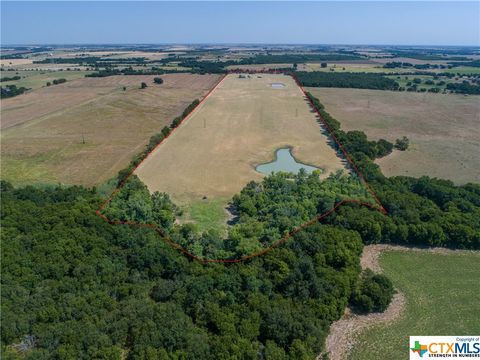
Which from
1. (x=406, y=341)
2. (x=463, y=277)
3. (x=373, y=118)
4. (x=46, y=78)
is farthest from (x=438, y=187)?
(x=46, y=78)

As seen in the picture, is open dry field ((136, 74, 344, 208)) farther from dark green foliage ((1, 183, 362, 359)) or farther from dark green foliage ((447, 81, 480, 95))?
dark green foliage ((447, 81, 480, 95))

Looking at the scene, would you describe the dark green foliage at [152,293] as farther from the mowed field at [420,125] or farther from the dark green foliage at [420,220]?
the mowed field at [420,125]

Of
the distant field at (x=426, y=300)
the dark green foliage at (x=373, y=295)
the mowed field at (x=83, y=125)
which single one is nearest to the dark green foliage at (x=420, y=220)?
the distant field at (x=426, y=300)

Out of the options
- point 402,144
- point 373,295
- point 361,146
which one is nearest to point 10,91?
point 361,146

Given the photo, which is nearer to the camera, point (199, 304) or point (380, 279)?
point (199, 304)

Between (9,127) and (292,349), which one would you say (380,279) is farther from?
(9,127)

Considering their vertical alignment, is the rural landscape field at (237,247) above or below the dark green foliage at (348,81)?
below

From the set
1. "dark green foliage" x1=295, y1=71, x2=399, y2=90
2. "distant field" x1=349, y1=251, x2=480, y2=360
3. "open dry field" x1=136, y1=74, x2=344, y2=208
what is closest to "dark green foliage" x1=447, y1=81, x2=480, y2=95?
"dark green foliage" x1=295, y1=71, x2=399, y2=90
